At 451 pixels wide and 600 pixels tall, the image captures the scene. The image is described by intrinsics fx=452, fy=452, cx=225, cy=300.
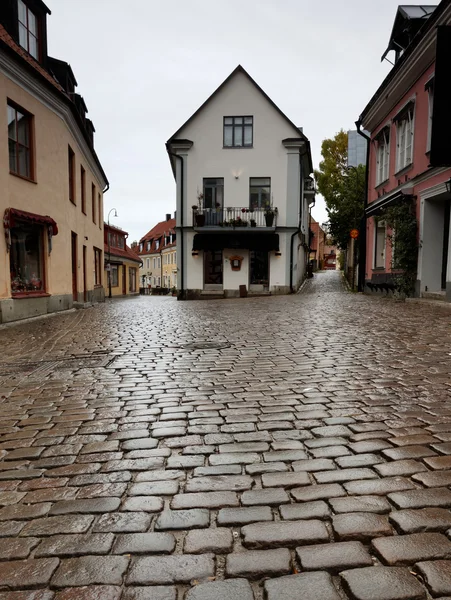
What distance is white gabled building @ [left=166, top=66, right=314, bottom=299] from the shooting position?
2383cm

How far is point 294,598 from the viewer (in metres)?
1.66

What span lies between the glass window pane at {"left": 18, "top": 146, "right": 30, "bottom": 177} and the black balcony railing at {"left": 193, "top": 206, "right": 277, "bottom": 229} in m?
11.6

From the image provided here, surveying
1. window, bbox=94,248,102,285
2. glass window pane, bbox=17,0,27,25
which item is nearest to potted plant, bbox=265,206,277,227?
window, bbox=94,248,102,285

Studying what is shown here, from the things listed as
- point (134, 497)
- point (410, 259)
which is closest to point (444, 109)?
point (410, 259)

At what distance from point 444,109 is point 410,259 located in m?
4.73

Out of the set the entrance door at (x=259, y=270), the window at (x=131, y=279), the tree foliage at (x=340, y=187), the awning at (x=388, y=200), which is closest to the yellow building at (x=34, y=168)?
the entrance door at (x=259, y=270)

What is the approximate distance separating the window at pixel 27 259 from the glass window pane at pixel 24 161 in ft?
4.68

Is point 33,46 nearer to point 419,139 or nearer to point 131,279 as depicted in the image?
point 419,139

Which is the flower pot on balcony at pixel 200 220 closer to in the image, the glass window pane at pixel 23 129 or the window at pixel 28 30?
the window at pixel 28 30

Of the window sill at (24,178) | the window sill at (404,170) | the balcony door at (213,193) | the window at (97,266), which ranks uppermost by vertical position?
the balcony door at (213,193)

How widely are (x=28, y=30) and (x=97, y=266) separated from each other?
40.1 ft

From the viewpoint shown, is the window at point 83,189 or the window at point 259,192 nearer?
the window at point 83,189

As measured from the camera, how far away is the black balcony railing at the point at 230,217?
23.6 meters

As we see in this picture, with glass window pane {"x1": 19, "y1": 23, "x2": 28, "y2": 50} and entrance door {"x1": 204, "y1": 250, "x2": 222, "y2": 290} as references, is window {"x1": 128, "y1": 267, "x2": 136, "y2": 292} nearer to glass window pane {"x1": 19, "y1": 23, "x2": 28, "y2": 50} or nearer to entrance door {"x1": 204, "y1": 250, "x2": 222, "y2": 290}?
entrance door {"x1": 204, "y1": 250, "x2": 222, "y2": 290}
